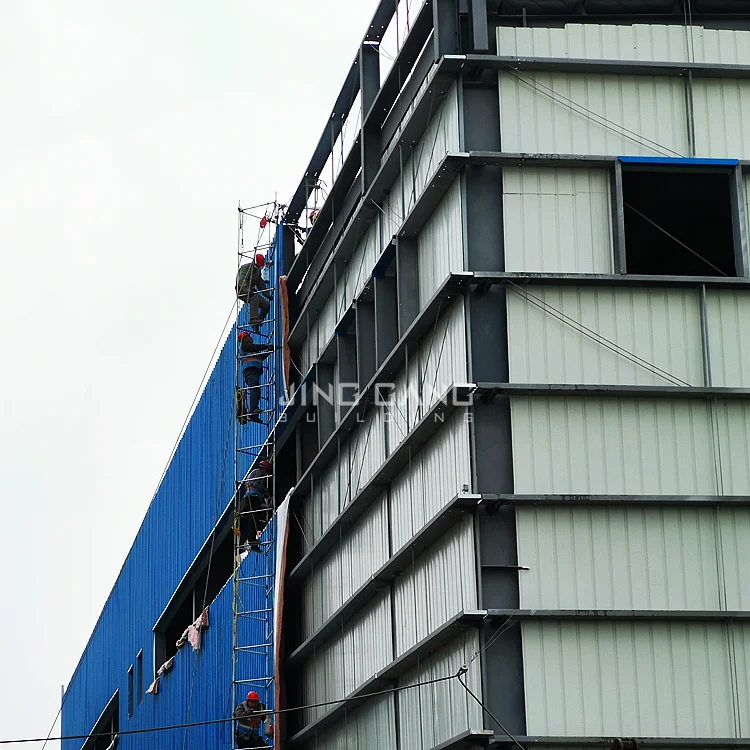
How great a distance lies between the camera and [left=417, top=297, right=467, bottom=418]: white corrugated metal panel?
22875mm

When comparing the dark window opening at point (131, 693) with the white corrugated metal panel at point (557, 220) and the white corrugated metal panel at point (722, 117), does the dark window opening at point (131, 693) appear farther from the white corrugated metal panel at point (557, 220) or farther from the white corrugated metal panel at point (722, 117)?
the white corrugated metal panel at point (722, 117)

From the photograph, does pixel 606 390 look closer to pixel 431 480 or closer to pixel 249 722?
pixel 431 480

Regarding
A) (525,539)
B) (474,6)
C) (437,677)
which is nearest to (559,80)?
(474,6)

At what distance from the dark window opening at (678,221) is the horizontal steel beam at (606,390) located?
2454mm

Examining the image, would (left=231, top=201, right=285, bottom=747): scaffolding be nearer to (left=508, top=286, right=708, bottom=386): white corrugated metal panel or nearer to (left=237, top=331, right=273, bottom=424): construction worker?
(left=237, top=331, right=273, bottom=424): construction worker

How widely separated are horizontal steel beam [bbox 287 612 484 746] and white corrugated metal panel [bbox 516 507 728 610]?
1.03 metres

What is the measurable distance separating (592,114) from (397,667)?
1051cm

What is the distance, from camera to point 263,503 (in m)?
36.5

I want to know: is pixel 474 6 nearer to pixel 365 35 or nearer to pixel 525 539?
pixel 365 35

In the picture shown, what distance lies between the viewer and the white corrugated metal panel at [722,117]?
79.1 ft

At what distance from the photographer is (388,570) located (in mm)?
25984

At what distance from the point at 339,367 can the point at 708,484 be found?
35.7 feet

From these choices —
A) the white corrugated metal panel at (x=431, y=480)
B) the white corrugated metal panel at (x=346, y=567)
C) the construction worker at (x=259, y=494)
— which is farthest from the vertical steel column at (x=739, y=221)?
the construction worker at (x=259, y=494)

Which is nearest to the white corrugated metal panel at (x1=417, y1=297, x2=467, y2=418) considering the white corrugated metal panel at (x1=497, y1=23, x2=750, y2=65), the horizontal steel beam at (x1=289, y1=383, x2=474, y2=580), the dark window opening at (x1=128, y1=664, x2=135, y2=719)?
the horizontal steel beam at (x1=289, y1=383, x2=474, y2=580)
